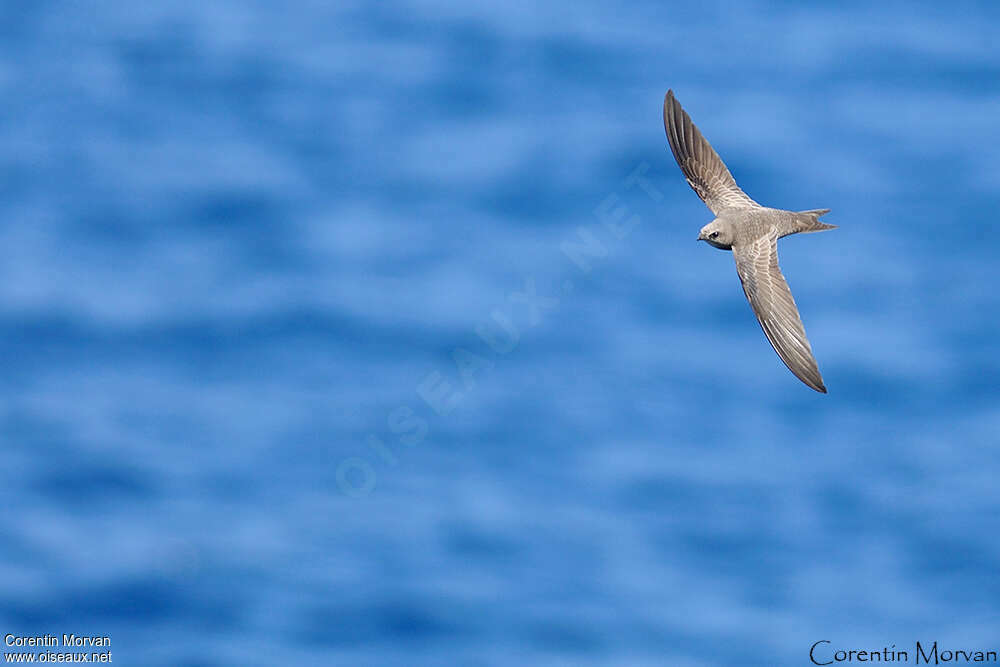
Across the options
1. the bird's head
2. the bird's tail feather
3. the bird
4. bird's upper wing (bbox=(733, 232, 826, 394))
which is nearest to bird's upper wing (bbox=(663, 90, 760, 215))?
the bird

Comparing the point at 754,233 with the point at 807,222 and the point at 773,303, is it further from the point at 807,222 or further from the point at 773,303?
the point at 773,303

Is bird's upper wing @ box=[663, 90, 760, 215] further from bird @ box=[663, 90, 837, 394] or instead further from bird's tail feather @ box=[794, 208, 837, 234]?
bird's tail feather @ box=[794, 208, 837, 234]

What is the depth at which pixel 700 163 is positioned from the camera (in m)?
25.0

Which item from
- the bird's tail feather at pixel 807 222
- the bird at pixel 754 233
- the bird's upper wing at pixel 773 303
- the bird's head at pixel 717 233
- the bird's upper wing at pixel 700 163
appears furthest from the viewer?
the bird's upper wing at pixel 700 163

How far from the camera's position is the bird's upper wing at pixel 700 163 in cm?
2484

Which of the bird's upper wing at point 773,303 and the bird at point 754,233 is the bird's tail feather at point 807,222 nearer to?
the bird at point 754,233

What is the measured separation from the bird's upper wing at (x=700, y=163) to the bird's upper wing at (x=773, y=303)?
1.50 meters

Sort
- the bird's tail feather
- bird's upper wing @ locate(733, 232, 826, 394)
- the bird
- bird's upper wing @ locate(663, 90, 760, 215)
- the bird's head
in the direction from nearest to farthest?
1. bird's upper wing @ locate(733, 232, 826, 394)
2. the bird
3. the bird's head
4. the bird's tail feather
5. bird's upper wing @ locate(663, 90, 760, 215)

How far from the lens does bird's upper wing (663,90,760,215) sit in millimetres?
24844

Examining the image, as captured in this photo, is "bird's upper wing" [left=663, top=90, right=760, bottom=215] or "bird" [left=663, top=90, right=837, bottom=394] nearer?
"bird" [left=663, top=90, right=837, bottom=394]

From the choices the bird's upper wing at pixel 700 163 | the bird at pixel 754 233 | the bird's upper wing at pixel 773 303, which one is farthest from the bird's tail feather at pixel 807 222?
the bird's upper wing at pixel 700 163

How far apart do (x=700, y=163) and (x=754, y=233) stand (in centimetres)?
192

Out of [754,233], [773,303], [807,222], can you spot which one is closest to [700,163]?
[754,233]

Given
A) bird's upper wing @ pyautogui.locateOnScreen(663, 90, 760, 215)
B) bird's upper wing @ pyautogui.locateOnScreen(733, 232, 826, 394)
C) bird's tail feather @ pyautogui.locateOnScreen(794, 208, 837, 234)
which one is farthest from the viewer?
bird's upper wing @ pyautogui.locateOnScreen(663, 90, 760, 215)
